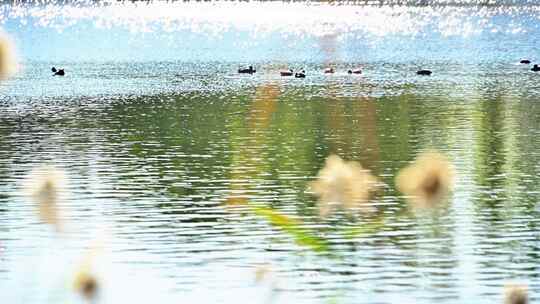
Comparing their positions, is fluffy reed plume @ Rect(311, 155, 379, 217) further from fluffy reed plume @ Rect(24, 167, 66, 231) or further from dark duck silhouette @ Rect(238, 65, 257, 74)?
dark duck silhouette @ Rect(238, 65, 257, 74)

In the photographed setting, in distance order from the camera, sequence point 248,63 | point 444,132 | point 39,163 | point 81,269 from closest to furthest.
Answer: point 81,269
point 39,163
point 444,132
point 248,63

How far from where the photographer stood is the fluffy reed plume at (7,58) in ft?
16.0

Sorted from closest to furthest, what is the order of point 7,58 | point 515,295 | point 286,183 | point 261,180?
point 515,295 < point 7,58 < point 286,183 < point 261,180

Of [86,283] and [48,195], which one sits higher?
[48,195]

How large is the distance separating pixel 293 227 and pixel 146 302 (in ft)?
59.1

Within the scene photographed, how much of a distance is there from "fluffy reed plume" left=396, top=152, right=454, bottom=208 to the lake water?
0.46 metres

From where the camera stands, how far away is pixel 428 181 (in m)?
4.47

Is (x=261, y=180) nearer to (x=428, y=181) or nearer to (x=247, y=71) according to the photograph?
(x=428, y=181)

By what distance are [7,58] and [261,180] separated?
112ft

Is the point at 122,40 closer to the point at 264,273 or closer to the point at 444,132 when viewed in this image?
the point at 444,132

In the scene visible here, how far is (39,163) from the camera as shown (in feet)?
147

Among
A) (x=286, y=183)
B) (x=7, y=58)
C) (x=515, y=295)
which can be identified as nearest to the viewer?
(x=515, y=295)

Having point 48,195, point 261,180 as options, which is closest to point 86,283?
point 48,195

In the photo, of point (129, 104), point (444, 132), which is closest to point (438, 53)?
point (129, 104)
